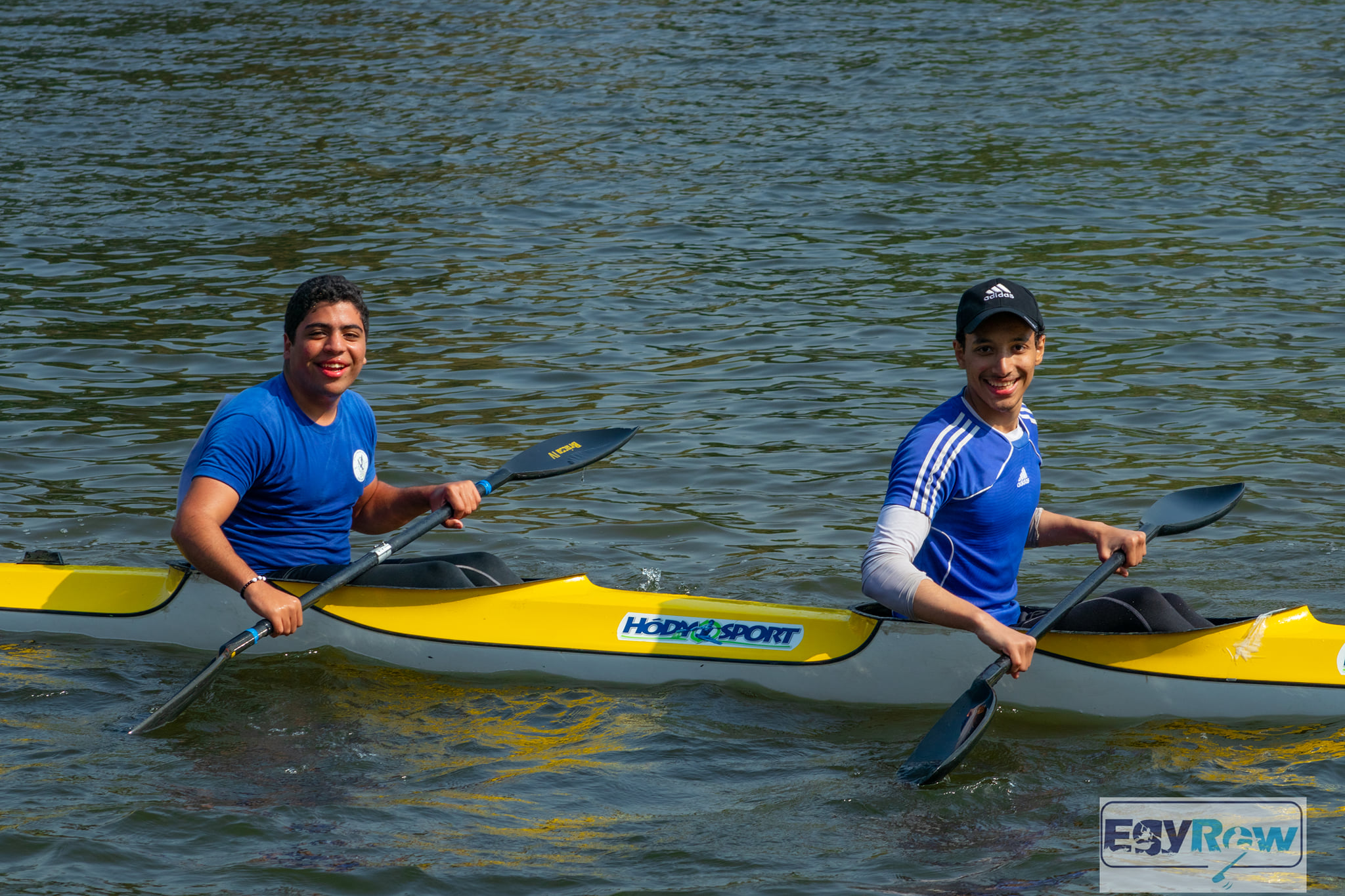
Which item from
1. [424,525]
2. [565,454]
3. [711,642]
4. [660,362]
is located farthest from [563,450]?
[660,362]

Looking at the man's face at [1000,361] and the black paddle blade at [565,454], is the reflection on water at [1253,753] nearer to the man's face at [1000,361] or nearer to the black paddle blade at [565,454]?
the man's face at [1000,361]

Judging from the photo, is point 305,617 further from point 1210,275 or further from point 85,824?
point 1210,275

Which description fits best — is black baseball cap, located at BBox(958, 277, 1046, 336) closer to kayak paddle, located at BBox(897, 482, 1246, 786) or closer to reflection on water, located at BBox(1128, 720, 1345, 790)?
kayak paddle, located at BBox(897, 482, 1246, 786)

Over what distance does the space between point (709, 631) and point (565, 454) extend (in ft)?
4.58

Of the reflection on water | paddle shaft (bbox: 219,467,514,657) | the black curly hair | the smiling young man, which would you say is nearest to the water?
the reflection on water

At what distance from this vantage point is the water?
444cm

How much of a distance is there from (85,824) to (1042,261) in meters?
8.75

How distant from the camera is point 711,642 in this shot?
5293mm

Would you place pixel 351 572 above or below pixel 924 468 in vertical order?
below

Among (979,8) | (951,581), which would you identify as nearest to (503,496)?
(951,581)

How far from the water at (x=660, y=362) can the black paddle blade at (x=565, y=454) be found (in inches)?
22.8

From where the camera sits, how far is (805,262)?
11711mm

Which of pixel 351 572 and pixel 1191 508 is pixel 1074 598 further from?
pixel 351 572

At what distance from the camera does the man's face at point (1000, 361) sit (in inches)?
176
